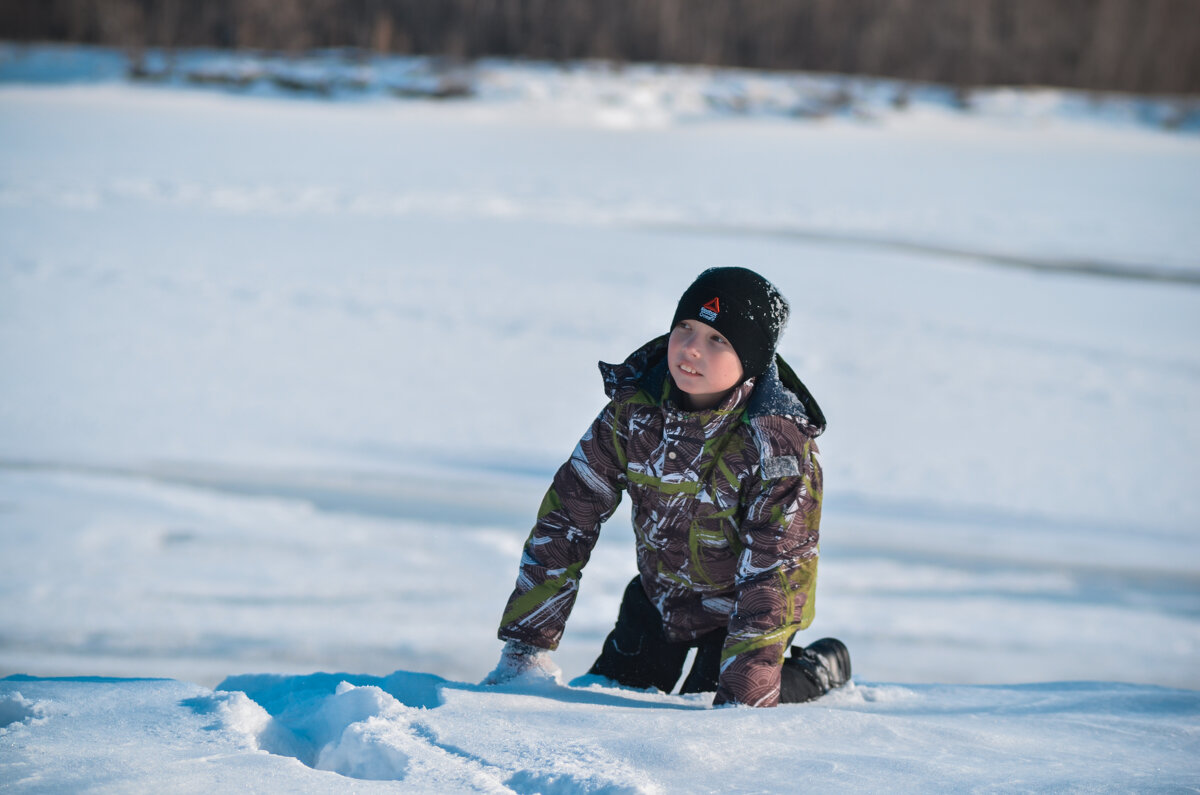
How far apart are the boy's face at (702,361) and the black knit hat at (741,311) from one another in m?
0.01

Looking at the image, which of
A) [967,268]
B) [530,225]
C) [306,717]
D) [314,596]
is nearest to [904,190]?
[967,268]

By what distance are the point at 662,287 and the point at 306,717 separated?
15.3 feet

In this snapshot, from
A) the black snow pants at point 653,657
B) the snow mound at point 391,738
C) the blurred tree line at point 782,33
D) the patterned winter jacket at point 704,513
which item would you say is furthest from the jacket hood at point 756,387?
the blurred tree line at point 782,33

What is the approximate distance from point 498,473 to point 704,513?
1.80 metres

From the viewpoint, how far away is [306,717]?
144cm

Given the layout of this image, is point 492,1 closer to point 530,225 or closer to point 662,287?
point 530,225

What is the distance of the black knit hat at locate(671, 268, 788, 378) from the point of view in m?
1.52

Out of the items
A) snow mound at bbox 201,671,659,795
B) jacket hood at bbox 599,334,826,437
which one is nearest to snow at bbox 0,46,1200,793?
snow mound at bbox 201,671,659,795

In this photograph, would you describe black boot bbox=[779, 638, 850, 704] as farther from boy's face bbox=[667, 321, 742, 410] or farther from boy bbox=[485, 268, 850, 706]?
boy's face bbox=[667, 321, 742, 410]

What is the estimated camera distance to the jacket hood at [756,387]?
1.52 meters

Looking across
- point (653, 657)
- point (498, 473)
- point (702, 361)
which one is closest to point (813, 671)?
point (653, 657)

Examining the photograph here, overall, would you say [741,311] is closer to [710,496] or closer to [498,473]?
[710,496]

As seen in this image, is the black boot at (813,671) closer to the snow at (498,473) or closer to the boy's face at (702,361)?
the snow at (498,473)

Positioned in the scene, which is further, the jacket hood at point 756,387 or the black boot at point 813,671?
the black boot at point 813,671
